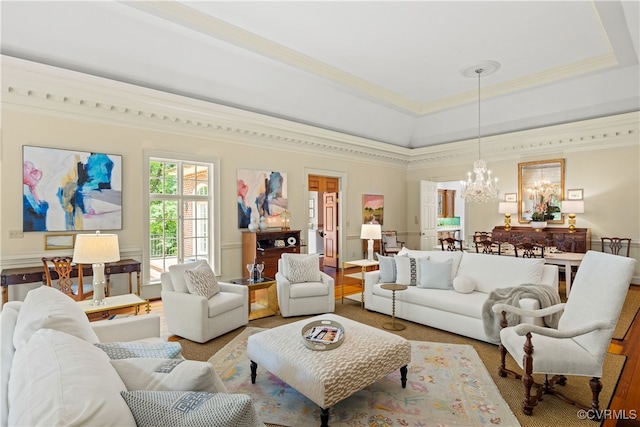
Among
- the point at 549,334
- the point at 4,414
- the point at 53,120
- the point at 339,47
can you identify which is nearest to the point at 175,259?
the point at 53,120

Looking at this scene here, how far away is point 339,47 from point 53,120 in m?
4.08

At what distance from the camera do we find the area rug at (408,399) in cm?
241

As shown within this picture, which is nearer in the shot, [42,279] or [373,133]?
[42,279]

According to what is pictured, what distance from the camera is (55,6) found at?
153 inches

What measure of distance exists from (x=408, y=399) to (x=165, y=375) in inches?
78.2

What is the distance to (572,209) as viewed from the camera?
6852 mm

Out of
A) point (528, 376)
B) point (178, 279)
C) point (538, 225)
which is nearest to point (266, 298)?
point (178, 279)

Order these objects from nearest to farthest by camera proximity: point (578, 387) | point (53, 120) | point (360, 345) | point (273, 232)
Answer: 1. point (360, 345)
2. point (578, 387)
3. point (53, 120)
4. point (273, 232)

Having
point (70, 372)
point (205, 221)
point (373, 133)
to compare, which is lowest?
point (70, 372)

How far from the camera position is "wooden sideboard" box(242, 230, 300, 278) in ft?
21.0

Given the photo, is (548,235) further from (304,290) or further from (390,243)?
(304,290)

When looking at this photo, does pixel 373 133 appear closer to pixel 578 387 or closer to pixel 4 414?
pixel 578 387

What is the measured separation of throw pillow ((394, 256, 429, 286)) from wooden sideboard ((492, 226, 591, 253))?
3821 millimetres

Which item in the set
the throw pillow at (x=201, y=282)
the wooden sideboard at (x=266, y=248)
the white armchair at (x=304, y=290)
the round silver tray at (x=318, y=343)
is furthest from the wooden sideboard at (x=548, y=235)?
the throw pillow at (x=201, y=282)
